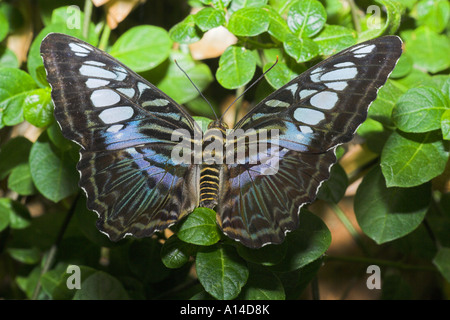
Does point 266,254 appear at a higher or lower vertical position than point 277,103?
lower

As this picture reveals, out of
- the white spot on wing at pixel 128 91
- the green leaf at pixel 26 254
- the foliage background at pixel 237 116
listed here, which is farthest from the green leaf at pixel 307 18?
the green leaf at pixel 26 254

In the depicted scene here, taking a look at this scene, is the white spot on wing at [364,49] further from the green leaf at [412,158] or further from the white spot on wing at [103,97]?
the white spot on wing at [103,97]

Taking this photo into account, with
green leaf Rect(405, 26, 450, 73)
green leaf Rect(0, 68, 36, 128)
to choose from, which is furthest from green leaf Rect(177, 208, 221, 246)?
green leaf Rect(405, 26, 450, 73)

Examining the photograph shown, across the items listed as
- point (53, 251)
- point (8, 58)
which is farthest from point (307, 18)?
point (53, 251)

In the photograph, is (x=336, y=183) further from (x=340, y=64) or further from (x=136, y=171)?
(x=136, y=171)

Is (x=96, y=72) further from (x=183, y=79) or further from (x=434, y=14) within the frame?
(x=434, y=14)

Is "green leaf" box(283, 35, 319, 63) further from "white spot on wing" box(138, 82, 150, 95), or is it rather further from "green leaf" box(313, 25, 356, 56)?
"white spot on wing" box(138, 82, 150, 95)
